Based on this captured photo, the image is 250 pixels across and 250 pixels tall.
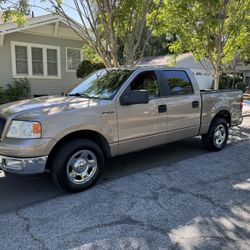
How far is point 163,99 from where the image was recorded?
229 inches

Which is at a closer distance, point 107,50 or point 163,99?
point 163,99

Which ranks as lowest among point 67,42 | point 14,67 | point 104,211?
point 104,211

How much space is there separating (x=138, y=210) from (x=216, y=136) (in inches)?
152

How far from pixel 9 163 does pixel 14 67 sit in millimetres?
10906

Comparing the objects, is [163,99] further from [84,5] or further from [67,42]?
[67,42]

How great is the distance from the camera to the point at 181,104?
6.15 meters

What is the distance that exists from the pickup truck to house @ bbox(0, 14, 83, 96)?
7.78 metres

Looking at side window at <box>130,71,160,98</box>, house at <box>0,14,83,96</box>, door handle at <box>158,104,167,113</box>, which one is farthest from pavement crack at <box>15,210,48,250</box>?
house at <box>0,14,83,96</box>

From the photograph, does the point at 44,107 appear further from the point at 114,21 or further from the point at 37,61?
the point at 37,61

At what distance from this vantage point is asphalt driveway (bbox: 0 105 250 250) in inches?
134

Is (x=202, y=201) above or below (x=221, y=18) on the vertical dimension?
below

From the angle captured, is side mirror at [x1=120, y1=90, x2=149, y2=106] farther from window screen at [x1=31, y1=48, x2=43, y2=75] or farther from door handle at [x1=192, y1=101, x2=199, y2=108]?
window screen at [x1=31, y1=48, x2=43, y2=75]

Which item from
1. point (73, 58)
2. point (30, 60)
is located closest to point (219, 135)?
point (30, 60)

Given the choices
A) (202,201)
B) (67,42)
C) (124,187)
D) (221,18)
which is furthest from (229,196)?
(67,42)
